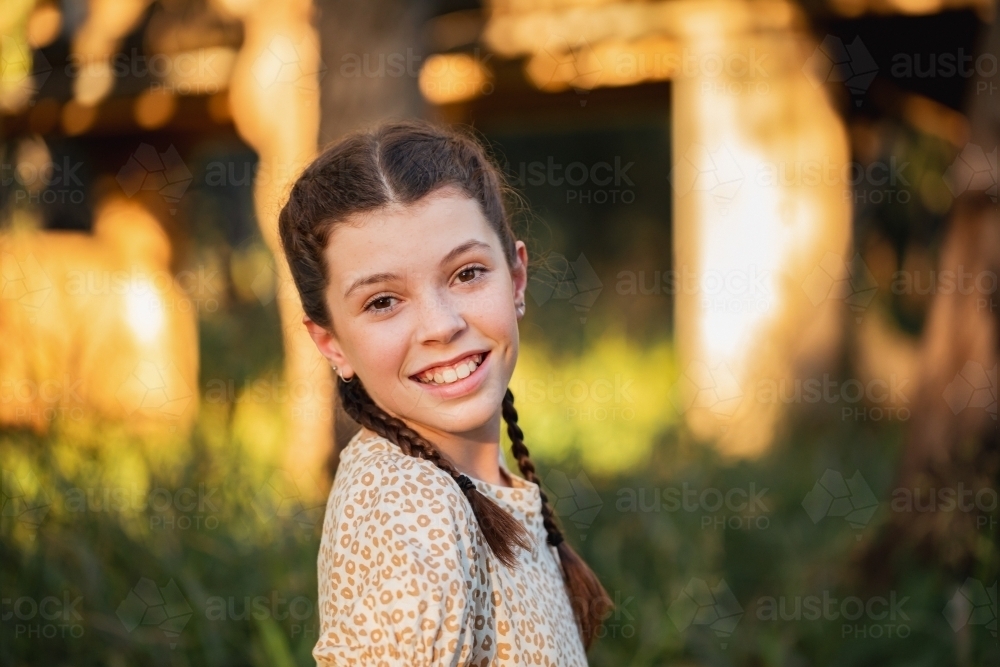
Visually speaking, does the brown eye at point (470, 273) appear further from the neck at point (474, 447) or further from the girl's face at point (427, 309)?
the neck at point (474, 447)

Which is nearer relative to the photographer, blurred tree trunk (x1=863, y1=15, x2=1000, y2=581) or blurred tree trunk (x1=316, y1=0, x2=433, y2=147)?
blurred tree trunk (x1=863, y1=15, x2=1000, y2=581)

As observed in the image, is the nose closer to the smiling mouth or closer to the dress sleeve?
the smiling mouth

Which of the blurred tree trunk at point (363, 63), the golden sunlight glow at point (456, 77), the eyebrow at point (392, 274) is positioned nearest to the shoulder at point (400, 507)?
the eyebrow at point (392, 274)

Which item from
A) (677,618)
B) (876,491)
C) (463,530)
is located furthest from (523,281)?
(876,491)

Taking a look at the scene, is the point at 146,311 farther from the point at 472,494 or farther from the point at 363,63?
the point at 472,494

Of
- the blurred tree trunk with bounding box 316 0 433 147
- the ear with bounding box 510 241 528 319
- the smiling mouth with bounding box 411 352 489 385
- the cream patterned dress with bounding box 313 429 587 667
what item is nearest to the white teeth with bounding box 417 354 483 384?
the smiling mouth with bounding box 411 352 489 385

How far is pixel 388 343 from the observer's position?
1531 millimetres

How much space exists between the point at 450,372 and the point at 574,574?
0.56 metres

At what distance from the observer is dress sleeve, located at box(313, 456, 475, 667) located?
50.3 inches

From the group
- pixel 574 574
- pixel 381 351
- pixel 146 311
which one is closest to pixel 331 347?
pixel 381 351

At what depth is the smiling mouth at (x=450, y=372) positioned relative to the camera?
1.55 meters

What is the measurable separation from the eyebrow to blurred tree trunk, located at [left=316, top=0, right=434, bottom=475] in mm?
2581

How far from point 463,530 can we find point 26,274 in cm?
274

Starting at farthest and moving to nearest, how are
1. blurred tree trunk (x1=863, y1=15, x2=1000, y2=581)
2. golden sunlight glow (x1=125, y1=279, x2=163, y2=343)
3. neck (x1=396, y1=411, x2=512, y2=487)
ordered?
golden sunlight glow (x1=125, y1=279, x2=163, y2=343) → blurred tree trunk (x1=863, y1=15, x2=1000, y2=581) → neck (x1=396, y1=411, x2=512, y2=487)
